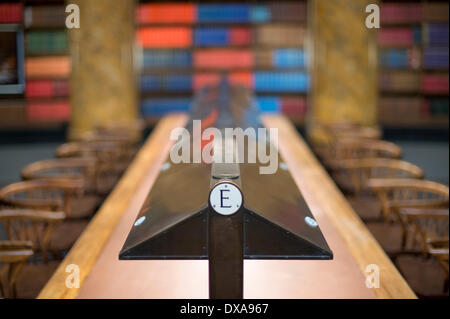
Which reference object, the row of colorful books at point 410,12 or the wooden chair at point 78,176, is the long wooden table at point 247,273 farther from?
the row of colorful books at point 410,12

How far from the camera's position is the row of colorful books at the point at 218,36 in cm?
790

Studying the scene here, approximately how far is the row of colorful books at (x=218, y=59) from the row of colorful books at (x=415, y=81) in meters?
1.17

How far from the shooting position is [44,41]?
803 cm

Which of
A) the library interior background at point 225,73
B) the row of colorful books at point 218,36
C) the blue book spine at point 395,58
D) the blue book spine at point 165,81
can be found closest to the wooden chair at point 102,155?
the library interior background at point 225,73

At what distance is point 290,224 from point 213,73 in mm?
6707

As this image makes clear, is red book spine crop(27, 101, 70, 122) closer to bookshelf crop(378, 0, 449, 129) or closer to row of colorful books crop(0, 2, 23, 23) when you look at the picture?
row of colorful books crop(0, 2, 23, 23)

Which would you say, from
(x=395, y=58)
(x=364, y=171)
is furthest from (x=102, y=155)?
(x=395, y=58)

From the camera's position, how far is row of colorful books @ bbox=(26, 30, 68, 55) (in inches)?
315

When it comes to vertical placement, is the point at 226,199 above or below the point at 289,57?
below

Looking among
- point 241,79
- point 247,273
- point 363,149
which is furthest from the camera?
point 241,79

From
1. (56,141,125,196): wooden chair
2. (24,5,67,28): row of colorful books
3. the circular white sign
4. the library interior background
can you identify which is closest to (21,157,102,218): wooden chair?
(56,141,125,196): wooden chair

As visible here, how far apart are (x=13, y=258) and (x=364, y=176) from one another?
2532mm

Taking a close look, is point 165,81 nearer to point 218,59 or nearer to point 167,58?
point 167,58
